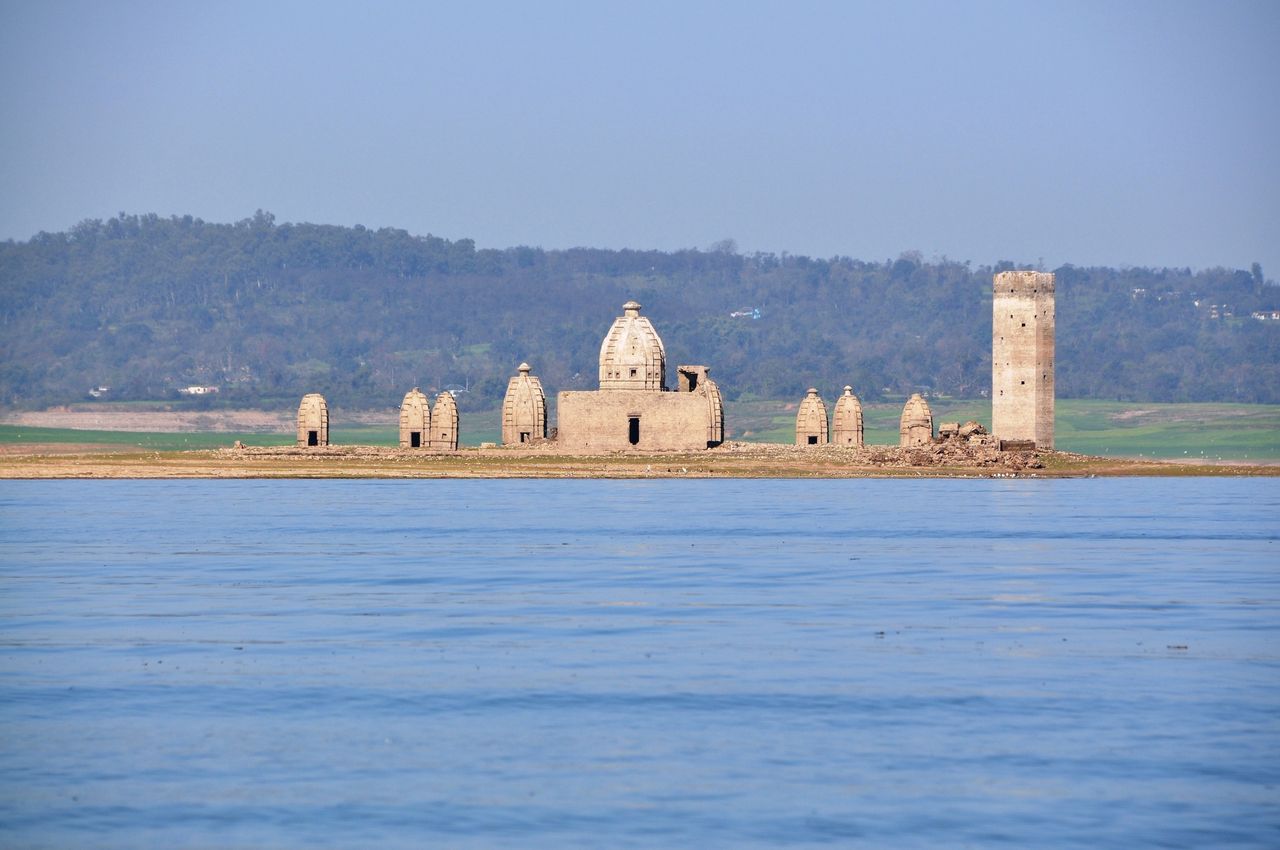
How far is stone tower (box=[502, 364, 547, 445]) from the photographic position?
7506 cm

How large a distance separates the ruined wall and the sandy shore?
1.22 m

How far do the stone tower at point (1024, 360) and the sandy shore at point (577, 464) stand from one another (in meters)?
4.31

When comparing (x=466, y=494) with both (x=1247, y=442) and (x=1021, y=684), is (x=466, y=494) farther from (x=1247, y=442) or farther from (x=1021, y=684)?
(x=1247, y=442)

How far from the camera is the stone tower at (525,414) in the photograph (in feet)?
246

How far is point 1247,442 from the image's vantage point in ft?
414

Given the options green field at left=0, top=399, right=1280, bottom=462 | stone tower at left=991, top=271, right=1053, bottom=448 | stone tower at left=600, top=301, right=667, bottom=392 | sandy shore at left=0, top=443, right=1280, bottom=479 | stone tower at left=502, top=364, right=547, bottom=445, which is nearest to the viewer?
→ sandy shore at left=0, top=443, right=1280, bottom=479

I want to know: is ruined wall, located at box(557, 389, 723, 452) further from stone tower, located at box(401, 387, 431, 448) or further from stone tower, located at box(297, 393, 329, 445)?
stone tower, located at box(297, 393, 329, 445)

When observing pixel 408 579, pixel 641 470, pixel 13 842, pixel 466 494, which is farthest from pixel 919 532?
pixel 13 842

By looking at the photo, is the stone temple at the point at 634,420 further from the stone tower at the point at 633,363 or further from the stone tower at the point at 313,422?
the stone tower at the point at 313,422

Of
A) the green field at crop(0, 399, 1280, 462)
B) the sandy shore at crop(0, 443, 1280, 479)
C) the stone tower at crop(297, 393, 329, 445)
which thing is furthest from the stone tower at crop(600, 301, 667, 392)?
the green field at crop(0, 399, 1280, 462)

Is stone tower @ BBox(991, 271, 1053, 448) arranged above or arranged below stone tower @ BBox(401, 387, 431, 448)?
above

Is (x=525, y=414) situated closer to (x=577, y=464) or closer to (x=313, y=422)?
(x=313, y=422)

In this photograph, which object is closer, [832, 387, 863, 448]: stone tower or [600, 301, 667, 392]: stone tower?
[600, 301, 667, 392]: stone tower

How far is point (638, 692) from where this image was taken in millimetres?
20969
